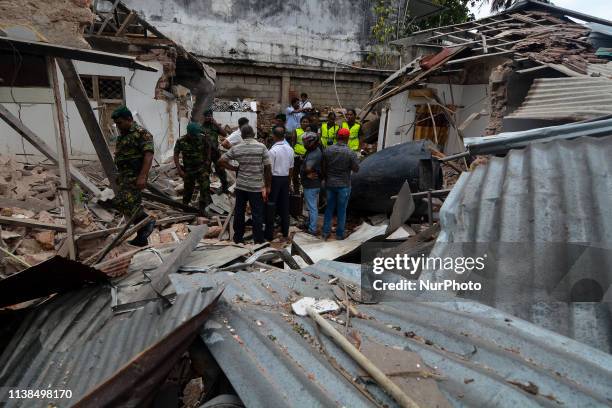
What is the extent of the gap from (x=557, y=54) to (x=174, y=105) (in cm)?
893

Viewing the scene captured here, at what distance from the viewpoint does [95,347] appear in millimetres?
2189

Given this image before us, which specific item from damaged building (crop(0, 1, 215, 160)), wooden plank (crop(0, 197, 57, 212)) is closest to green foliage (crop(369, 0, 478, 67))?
damaged building (crop(0, 1, 215, 160))

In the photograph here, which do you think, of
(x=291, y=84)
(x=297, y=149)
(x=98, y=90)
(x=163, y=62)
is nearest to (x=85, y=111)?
(x=297, y=149)

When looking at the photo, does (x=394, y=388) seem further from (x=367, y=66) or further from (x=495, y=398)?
(x=367, y=66)

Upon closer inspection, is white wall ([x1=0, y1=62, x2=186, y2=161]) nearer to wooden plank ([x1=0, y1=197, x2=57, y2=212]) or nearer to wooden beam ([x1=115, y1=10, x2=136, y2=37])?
wooden beam ([x1=115, y1=10, x2=136, y2=37])

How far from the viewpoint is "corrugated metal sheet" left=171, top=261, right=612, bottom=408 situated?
1353 mm

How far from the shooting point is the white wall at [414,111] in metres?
11.3

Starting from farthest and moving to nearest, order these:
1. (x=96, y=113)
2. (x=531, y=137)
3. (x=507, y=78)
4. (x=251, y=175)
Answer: (x=96, y=113), (x=507, y=78), (x=251, y=175), (x=531, y=137)

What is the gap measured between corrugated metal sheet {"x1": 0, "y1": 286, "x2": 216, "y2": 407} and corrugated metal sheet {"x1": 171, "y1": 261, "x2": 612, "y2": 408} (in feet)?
0.63

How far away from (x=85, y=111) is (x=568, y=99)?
5.99 m

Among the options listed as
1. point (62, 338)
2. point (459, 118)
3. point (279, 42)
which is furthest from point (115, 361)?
point (279, 42)

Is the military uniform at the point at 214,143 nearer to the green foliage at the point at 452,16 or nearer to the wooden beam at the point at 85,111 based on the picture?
the wooden beam at the point at 85,111

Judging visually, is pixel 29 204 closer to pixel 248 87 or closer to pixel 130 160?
pixel 130 160

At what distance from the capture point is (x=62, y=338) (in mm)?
2484
